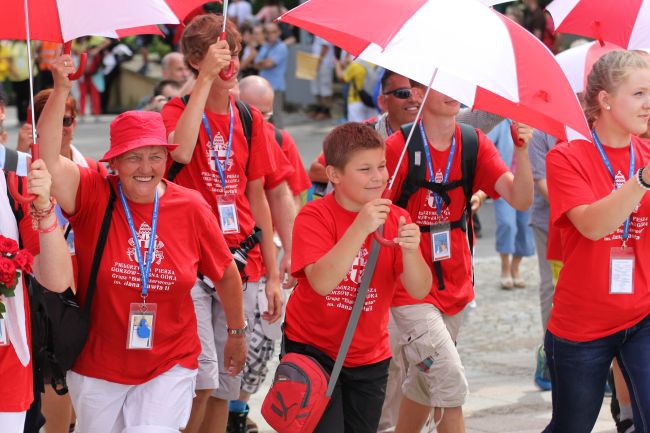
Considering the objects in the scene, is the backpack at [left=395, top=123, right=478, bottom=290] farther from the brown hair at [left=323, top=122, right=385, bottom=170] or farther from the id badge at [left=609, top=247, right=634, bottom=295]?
the id badge at [left=609, top=247, right=634, bottom=295]

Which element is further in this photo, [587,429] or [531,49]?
[587,429]

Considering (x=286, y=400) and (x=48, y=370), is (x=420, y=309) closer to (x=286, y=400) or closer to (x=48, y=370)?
(x=286, y=400)

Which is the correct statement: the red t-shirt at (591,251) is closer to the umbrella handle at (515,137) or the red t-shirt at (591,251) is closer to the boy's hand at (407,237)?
the umbrella handle at (515,137)

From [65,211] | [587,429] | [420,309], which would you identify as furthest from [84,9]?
[587,429]

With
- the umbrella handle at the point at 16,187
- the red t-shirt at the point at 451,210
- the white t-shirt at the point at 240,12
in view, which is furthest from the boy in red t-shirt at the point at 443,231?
the white t-shirt at the point at 240,12

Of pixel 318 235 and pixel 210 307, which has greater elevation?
pixel 318 235

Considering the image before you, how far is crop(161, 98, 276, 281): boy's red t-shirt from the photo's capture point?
20.2 ft

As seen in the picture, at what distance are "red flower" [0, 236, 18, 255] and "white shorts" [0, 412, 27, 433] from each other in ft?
1.98

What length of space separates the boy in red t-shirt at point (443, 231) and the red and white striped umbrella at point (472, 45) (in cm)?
91

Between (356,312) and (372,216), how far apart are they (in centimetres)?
48

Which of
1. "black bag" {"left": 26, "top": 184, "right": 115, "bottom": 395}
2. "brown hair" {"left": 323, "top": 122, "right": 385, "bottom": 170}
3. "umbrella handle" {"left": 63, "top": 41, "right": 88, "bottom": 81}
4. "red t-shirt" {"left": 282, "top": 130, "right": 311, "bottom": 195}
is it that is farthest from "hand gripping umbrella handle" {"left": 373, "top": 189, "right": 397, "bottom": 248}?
"red t-shirt" {"left": 282, "top": 130, "right": 311, "bottom": 195}

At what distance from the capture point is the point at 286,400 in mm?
5078

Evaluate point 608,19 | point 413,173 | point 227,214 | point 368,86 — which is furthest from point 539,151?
point 368,86

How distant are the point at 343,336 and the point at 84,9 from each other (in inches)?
66.9
